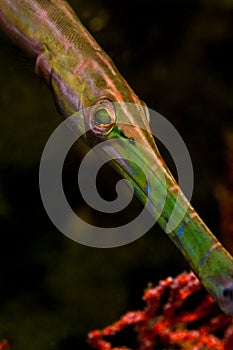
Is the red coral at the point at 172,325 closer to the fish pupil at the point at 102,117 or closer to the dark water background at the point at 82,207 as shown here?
the dark water background at the point at 82,207

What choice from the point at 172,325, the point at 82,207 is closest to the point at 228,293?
the point at 172,325

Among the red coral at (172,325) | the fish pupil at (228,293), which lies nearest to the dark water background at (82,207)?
the red coral at (172,325)

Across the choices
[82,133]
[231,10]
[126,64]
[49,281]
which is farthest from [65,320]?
[231,10]

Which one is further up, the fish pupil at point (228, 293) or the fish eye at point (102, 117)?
the fish eye at point (102, 117)

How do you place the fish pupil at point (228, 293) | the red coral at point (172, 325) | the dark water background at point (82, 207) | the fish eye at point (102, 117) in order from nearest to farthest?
the fish pupil at point (228, 293) < the fish eye at point (102, 117) < the red coral at point (172, 325) < the dark water background at point (82, 207)

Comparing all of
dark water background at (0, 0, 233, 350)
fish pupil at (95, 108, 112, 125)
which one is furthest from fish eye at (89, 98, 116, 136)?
dark water background at (0, 0, 233, 350)

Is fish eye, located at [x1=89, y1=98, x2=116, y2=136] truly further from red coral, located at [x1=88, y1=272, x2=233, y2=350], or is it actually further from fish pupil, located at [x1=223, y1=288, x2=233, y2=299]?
red coral, located at [x1=88, y1=272, x2=233, y2=350]
